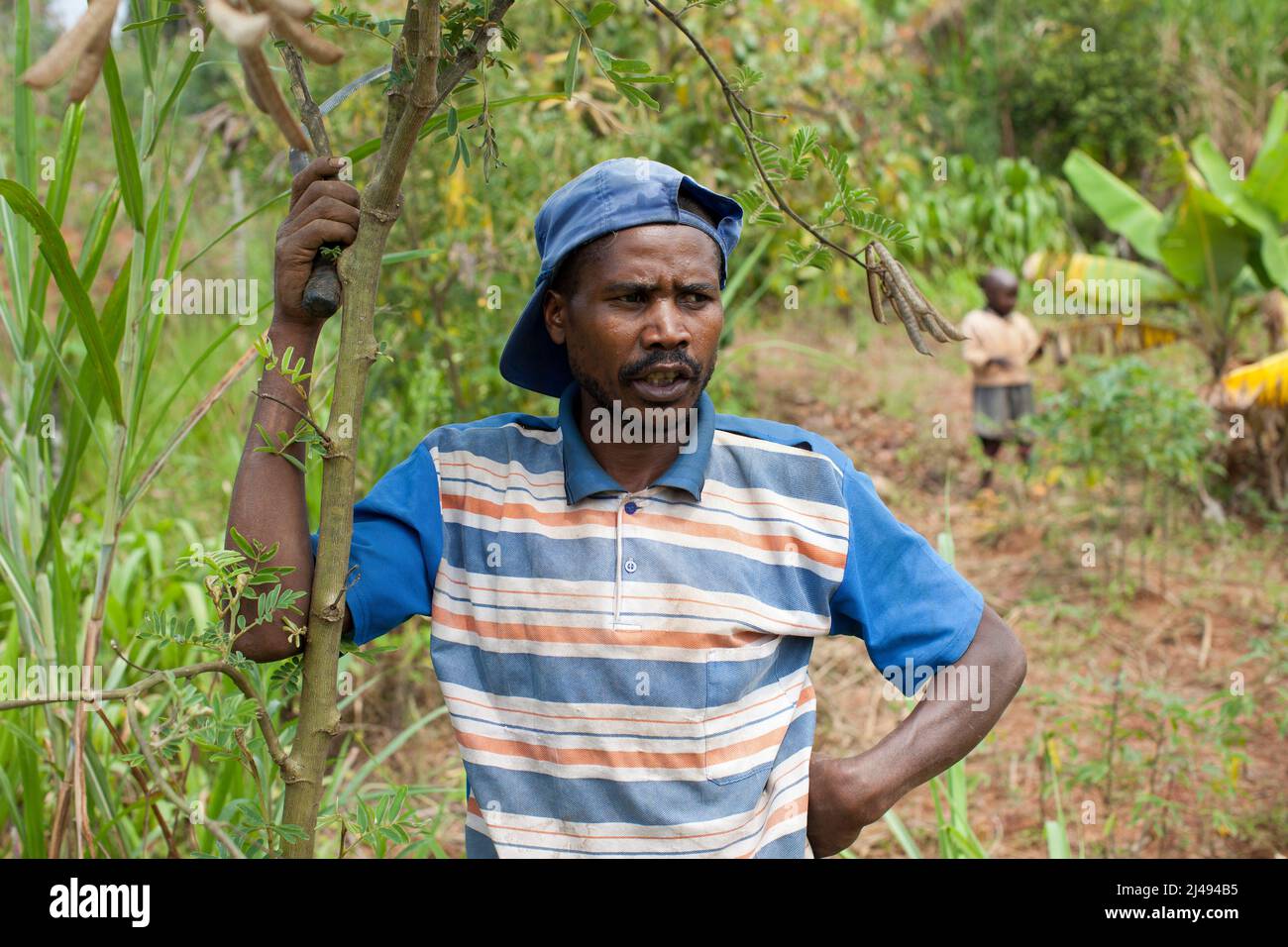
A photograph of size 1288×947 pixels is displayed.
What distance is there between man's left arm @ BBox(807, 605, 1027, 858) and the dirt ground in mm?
1580

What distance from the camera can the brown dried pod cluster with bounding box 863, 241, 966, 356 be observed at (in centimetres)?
129

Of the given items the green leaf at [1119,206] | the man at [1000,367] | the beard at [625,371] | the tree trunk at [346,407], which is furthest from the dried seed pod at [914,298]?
the green leaf at [1119,206]

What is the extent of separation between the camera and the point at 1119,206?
6.11 metres

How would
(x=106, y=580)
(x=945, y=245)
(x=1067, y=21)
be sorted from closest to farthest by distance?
(x=106, y=580), (x=945, y=245), (x=1067, y=21)

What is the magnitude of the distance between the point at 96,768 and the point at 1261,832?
2.89 m

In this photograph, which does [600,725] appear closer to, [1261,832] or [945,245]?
[1261,832]

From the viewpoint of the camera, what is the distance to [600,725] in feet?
4.60

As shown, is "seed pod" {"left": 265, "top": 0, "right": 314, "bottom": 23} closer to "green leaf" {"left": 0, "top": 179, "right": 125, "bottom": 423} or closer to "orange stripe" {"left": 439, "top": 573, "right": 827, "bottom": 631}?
"green leaf" {"left": 0, "top": 179, "right": 125, "bottom": 423}

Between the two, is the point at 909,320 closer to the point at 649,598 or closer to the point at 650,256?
the point at 650,256

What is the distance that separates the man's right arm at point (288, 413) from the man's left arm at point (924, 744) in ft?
2.18

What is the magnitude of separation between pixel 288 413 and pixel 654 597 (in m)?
0.48

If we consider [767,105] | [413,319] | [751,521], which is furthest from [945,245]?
[751,521]

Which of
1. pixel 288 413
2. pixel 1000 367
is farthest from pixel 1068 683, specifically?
pixel 288 413

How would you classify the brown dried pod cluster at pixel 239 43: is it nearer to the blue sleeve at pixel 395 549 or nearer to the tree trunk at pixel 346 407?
the tree trunk at pixel 346 407
